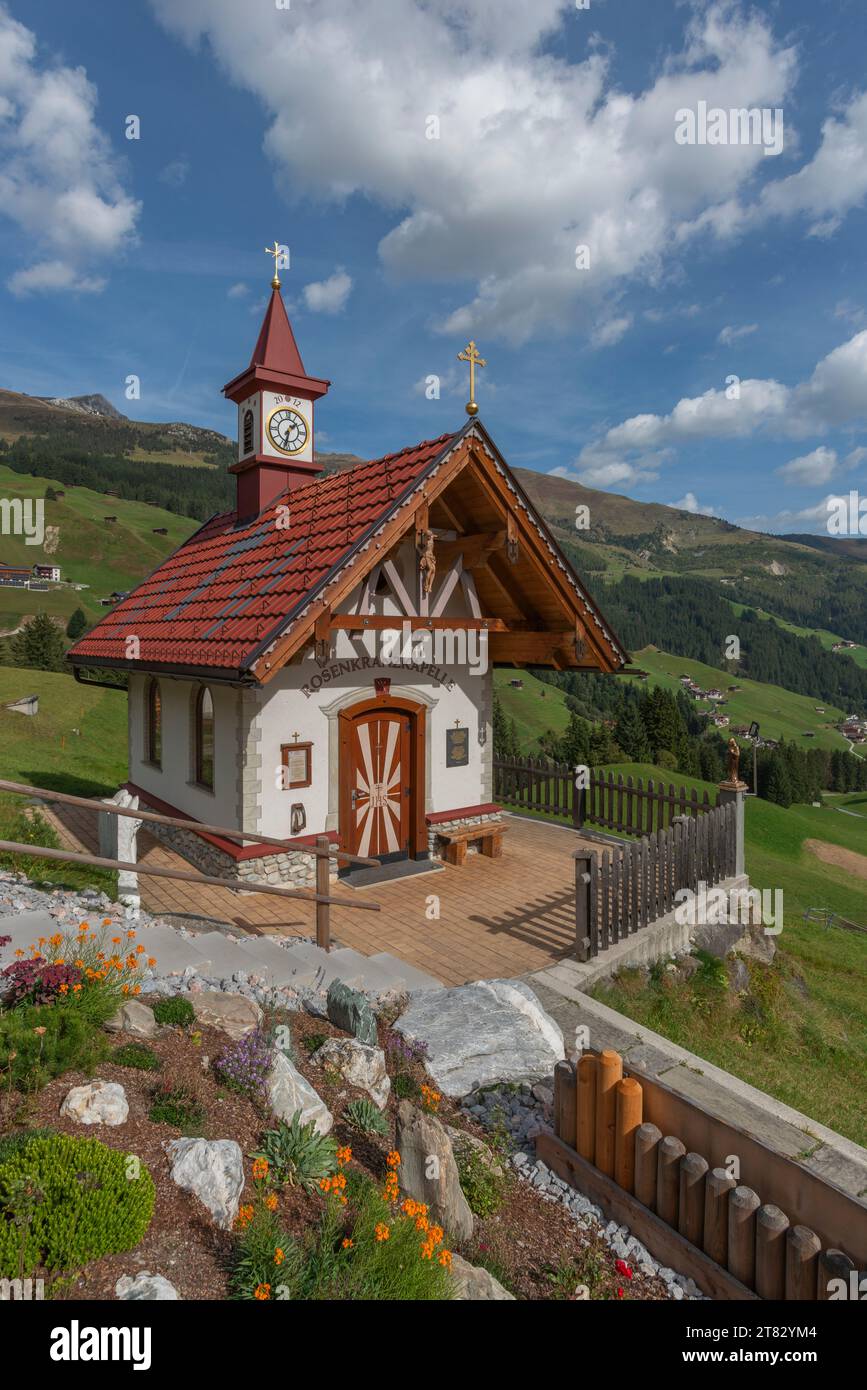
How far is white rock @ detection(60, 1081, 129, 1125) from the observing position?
3984 millimetres

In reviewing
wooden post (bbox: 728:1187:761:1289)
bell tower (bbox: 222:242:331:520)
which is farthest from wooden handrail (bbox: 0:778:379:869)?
bell tower (bbox: 222:242:331:520)

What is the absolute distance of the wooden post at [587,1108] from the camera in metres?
4.96

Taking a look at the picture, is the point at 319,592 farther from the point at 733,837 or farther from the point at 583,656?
the point at 733,837

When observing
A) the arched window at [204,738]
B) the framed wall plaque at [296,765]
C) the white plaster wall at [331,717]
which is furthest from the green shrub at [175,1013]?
the arched window at [204,738]

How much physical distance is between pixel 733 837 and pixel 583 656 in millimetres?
3795

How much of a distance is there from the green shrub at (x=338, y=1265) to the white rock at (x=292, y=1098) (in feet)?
2.71

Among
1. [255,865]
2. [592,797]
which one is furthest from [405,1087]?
[592,797]

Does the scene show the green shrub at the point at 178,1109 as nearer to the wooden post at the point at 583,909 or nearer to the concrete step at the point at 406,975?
the concrete step at the point at 406,975

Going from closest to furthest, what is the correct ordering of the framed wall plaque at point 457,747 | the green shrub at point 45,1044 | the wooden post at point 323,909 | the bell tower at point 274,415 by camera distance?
1. the green shrub at point 45,1044
2. the wooden post at point 323,909
3. the framed wall plaque at point 457,747
4. the bell tower at point 274,415

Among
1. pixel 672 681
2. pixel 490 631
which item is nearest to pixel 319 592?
pixel 490 631

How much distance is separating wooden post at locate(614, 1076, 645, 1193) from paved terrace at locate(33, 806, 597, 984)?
299cm

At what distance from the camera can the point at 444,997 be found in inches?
261

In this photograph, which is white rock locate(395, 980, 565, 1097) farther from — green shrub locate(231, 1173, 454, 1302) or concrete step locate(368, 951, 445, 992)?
green shrub locate(231, 1173, 454, 1302)

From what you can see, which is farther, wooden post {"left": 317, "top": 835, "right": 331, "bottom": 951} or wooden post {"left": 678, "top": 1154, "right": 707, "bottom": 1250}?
wooden post {"left": 317, "top": 835, "right": 331, "bottom": 951}
